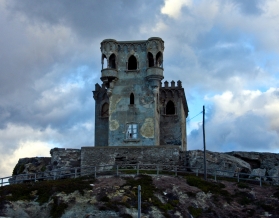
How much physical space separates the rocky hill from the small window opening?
11.7 m

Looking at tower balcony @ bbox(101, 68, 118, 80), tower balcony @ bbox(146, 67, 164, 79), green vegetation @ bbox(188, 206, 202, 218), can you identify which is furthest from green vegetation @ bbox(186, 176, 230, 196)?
tower balcony @ bbox(101, 68, 118, 80)

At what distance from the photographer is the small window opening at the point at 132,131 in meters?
Result: 50.3

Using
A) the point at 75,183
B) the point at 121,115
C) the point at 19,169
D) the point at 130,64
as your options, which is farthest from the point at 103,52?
the point at 75,183

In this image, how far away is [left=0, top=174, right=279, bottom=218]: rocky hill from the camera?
1314 inches

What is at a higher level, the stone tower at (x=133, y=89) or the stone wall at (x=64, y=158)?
the stone tower at (x=133, y=89)

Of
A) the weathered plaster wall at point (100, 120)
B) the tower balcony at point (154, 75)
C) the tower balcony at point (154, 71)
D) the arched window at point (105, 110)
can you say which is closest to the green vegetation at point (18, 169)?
the weathered plaster wall at point (100, 120)

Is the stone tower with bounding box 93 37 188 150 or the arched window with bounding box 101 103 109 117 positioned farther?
the arched window with bounding box 101 103 109 117

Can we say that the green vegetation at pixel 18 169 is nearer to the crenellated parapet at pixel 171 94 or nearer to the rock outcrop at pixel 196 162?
the rock outcrop at pixel 196 162

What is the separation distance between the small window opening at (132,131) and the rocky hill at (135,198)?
38.5 ft

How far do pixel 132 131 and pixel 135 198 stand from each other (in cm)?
1641

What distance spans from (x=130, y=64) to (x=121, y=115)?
6020mm

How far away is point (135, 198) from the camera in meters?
34.5

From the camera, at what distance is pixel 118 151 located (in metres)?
45.4

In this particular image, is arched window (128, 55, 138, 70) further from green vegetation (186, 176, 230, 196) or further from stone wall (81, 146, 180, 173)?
green vegetation (186, 176, 230, 196)
